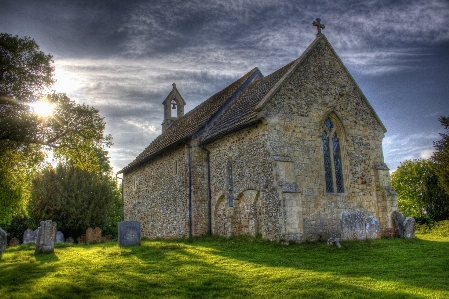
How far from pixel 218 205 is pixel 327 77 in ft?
26.7

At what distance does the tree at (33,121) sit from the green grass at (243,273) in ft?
15.4

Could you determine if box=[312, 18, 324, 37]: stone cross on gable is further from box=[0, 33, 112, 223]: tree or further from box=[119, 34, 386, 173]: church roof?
box=[0, 33, 112, 223]: tree

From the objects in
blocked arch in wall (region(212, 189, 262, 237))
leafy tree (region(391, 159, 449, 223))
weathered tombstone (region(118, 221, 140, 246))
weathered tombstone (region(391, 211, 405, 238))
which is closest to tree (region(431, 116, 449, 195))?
leafy tree (region(391, 159, 449, 223))

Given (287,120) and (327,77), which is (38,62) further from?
(327,77)

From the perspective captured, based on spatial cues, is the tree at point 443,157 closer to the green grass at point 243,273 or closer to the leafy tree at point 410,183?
the green grass at point 243,273

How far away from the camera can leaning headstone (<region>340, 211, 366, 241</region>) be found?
563 inches

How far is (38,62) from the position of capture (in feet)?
51.8

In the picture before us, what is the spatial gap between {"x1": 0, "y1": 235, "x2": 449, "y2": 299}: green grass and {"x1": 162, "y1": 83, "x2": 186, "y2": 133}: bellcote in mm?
19112

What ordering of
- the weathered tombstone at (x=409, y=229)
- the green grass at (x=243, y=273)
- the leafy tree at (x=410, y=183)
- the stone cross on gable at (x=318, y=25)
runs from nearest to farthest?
the green grass at (x=243, y=273) → the weathered tombstone at (x=409, y=229) → the stone cross on gable at (x=318, y=25) → the leafy tree at (x=410, y=183)

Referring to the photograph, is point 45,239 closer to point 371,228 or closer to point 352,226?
point 352,226

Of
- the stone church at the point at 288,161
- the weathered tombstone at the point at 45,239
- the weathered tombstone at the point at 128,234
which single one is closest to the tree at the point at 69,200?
the stone church at the point at 288,161

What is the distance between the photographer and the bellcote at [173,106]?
105 feet

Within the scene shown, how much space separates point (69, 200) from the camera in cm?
2948

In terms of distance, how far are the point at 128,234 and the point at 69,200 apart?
16467 mm
